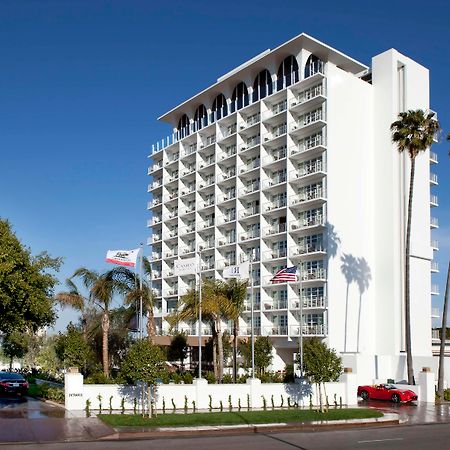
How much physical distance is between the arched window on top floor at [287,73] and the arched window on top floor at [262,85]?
1.87 meters

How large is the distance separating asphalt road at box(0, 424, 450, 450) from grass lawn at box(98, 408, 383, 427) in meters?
2.62

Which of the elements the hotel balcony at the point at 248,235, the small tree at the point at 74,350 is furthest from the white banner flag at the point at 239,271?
the hotel balcony at the point at 248,235

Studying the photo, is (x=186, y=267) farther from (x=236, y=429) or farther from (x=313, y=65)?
(x=313, y=65)

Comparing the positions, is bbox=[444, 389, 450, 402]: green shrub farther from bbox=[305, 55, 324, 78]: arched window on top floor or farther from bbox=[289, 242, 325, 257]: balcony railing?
bbox=[305, 55, 324, 78]: arched window on top floor

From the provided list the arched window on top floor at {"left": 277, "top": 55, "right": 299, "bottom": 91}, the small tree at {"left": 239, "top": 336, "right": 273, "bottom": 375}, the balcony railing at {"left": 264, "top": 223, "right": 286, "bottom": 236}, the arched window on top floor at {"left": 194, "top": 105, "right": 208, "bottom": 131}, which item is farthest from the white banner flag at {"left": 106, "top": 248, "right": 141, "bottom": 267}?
the arched window on top floor at {"left": 194, "top": 105, "right": 208, "bottom": 131}

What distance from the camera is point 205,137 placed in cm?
8025

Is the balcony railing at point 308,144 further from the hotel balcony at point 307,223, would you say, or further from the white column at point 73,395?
the white column at point 73,395

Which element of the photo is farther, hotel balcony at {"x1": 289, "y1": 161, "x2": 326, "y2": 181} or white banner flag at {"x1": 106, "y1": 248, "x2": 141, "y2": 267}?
hotel balcony at {"x1": 289, "y1": 161, "x2": 326, "y2": 181}

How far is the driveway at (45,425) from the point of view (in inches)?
918

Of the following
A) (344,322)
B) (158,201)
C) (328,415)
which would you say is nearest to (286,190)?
(344,322)

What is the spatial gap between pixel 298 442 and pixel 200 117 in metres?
64.0

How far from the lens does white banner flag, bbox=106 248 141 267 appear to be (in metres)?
37.8

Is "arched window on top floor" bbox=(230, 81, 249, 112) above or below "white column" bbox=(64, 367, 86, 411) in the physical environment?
above

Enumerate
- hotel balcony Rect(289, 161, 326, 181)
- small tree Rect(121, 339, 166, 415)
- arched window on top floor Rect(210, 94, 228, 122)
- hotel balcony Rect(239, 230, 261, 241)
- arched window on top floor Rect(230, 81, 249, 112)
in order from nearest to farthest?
small tree Rect(121, 339, 166, 415), hotel balcony Rect(289, 161, 326, 181), hotel balcony Rect(239, 230, 261, 241), arched window on top floor Rect(230, 81, 249, 112), arched window on top floor Rect(210, 94, 228, 122)
